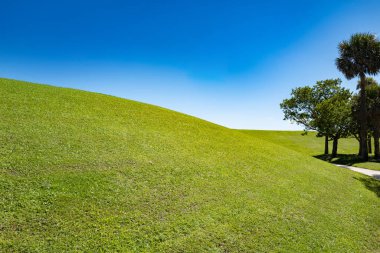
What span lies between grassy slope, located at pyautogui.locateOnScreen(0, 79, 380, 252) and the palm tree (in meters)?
26.3

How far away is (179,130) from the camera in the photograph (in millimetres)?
20797

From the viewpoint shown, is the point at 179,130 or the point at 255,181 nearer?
the point at 255,181

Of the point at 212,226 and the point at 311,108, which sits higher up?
the point at 311,108

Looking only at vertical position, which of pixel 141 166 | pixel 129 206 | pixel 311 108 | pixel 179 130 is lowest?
pixel 129 206

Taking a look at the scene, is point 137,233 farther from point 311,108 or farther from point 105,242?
point 311,108

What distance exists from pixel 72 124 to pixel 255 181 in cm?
1145

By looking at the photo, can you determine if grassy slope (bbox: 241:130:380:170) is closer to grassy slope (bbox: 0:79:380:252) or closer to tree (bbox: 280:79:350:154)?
tree (bbox: 280:79:350:154)

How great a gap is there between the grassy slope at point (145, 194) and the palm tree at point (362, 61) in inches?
1037

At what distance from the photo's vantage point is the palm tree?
1558 inches

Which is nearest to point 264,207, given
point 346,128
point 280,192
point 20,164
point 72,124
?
point 280,192

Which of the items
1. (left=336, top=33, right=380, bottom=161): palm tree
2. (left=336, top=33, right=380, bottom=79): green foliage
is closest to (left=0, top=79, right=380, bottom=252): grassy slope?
(left=336, top=33, right=380, bottom=161): palm tree

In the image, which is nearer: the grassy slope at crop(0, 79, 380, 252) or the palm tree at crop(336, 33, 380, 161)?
the grassy slope at crop(0, 79, 380, 252)

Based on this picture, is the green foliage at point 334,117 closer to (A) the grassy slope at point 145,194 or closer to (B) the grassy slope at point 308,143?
(B) the grassy slope at point 308,143

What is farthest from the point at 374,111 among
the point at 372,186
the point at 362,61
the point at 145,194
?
the point at 145,194
